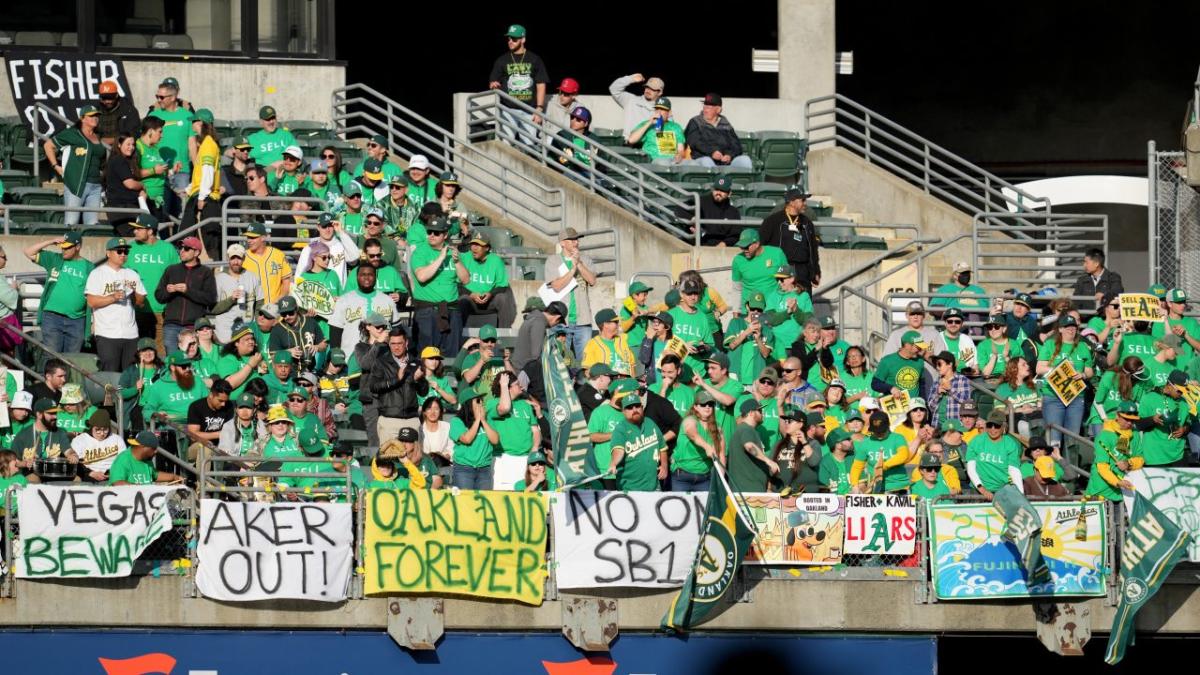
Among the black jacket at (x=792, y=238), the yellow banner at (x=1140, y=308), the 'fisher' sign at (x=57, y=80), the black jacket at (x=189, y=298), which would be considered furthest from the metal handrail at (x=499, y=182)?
the yellow banner at (x=1140, y=308)

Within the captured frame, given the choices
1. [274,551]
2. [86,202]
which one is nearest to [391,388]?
[274,551]

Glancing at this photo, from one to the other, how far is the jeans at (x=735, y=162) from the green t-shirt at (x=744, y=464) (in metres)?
8.42

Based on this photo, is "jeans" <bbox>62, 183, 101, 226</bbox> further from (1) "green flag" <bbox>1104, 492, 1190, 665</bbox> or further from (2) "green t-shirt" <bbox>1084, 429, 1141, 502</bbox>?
(1) "green flag" <bbox>1104, 492, 1190, 665</bbox>

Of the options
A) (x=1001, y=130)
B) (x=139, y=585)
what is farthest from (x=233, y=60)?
(x=1001, y=130)

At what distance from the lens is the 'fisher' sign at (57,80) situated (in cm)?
2789

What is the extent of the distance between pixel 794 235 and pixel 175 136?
6238 mm

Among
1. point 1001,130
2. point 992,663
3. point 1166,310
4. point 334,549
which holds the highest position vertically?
point 1001,130

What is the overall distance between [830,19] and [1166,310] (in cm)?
893

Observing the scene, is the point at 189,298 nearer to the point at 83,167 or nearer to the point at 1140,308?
the point at 83,167

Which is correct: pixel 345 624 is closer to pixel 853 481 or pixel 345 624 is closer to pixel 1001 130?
pixel 853 481

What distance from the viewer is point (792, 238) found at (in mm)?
23828

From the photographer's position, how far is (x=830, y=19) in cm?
3061

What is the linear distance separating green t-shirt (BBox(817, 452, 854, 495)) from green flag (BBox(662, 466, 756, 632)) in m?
0.82

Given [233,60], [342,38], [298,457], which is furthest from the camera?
[342,38]
